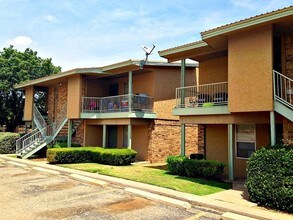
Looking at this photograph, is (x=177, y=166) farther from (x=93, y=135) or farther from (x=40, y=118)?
(x=40, y=118)

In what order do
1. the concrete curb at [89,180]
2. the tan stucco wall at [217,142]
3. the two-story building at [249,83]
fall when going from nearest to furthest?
the two-story building at [249,83] < the concrete curb at [89,180] < the tan stucco wall at [217,142]

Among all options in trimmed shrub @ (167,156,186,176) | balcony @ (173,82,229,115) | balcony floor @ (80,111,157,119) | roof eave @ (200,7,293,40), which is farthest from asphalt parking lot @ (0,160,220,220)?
roof eave @ (200,7,293,40)

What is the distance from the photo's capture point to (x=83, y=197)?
888 centimetres

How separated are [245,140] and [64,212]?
350 inches

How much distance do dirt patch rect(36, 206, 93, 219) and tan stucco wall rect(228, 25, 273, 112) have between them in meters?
6.37

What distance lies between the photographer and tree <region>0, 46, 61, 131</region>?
1139 inches

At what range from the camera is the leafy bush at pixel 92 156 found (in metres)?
15.7

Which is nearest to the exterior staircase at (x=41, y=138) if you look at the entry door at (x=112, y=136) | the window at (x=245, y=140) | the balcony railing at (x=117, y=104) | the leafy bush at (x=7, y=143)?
the balcony railing at (x=117, y=104)

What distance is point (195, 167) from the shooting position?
38.9 ft

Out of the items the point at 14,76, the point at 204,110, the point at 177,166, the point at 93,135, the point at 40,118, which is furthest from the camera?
the point at 14,76

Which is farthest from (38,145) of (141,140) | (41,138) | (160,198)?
(160,198)

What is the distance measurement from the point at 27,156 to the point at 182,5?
15.0m

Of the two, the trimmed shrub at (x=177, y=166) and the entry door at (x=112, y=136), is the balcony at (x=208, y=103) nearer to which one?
the trimmed shrub at (x=177, y=166)

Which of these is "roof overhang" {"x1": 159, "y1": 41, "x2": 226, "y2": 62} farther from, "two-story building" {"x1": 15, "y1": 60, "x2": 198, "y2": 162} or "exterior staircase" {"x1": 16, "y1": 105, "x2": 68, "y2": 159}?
"exterior staircase" {"x1": 16, "y1": 105, "x2": 68, "y2": 159}
